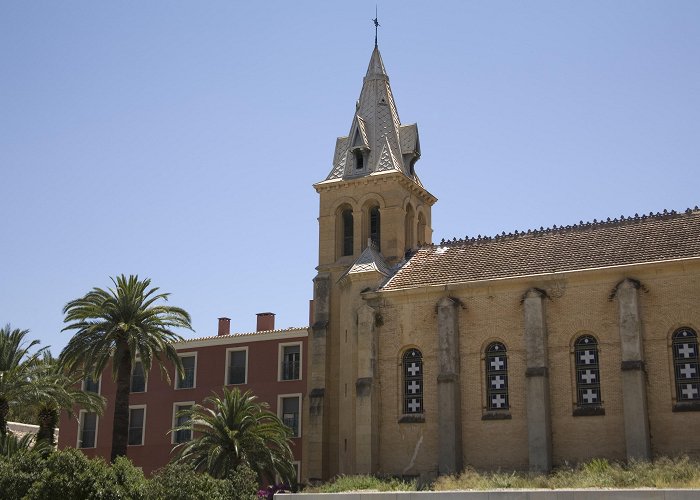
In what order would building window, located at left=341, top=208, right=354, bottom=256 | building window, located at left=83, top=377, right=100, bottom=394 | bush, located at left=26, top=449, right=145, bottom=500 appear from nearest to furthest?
1. bush, located at left=26, top=449, right=145, bottom=500
2. building window, located at left=341, top=208, right=354, bottom=256
3. building window, located at left=83, top=377, right=100, bottom=394

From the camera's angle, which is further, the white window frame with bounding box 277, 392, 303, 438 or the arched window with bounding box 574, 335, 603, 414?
the white window frame with bounding box 277, 392, 303, 438

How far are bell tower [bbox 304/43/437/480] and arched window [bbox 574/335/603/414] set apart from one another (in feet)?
27.4

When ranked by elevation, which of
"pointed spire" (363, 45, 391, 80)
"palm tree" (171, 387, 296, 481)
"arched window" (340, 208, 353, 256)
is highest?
"pointed spire" (363, 45, 391, 80)

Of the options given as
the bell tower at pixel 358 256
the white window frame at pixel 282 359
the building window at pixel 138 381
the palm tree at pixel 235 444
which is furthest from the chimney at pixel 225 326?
the palm tree at pixel 235 444

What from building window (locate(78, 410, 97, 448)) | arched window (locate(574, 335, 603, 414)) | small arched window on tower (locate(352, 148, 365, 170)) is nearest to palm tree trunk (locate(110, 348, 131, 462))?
small arched window on tower (locate(352, 148, 365, 170))

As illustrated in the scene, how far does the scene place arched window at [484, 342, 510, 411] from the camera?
3659 cm

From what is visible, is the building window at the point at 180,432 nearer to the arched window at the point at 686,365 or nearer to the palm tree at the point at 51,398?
the palm tree at the point at 51,398

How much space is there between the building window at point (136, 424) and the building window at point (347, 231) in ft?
58.3

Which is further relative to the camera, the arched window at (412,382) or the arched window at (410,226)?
the arched window at (410,226)

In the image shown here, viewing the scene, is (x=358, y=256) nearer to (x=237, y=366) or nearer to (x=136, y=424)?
(x=237, y=366)

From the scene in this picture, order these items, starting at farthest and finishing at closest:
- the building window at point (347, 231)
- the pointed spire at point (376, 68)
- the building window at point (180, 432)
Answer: the building window at point (180, 432) < the pointed spire at point (376, 68) < the building window at point (347, 231)

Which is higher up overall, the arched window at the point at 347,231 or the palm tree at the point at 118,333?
the arched window at the point at 347,231

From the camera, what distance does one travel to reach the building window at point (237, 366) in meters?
53.1

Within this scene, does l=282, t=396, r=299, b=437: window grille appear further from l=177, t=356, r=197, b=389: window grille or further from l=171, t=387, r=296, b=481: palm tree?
l=171, t=387, r=296, b=481: palm tree
